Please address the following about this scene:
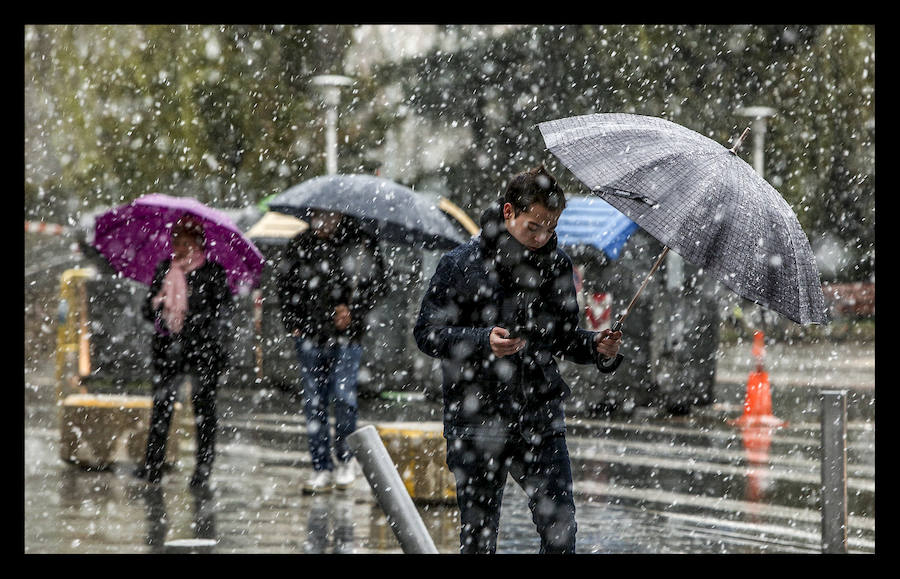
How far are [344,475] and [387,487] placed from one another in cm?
573

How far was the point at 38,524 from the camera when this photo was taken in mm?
8125

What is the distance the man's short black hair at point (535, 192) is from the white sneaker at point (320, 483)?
15.2ft

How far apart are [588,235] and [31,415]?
6259 mm

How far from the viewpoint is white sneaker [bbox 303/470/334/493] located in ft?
30.4

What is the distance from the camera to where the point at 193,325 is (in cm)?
920

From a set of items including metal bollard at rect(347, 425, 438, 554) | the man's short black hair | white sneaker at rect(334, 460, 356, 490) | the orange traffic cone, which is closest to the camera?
metal bollard at rect(347, 425, 438, 554)

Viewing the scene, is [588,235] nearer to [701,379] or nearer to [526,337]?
[701,379]

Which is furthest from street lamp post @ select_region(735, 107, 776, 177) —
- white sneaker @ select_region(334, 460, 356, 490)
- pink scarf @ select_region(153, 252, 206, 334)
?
pink scarf @ select_region(153, 252, 206, 334)

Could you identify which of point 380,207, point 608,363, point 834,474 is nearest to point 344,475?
point 380,207

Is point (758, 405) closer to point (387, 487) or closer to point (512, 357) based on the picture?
point (512, 357)

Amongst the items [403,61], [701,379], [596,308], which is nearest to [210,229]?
[596,308]

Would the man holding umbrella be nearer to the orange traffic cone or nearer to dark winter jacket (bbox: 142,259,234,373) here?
dark winter jacket (bbox: 142,259,234,373)

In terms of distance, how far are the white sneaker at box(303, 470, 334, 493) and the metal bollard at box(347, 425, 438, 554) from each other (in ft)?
18.2

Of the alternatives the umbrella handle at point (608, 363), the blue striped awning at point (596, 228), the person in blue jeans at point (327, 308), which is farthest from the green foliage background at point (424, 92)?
the umbrella handle at point (608, 363)
